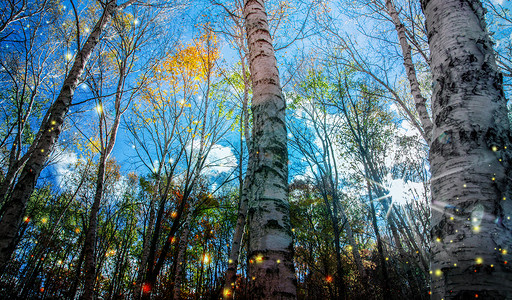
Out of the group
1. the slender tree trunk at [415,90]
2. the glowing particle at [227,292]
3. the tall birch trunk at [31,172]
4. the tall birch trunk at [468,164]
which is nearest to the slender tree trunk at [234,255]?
the glowing particle at [227,292]

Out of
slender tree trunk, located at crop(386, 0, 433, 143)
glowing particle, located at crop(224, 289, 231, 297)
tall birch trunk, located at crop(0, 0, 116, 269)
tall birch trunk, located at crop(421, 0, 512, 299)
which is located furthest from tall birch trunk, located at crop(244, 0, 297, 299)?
slender tree trunk, located at crop(386, 0, 433, 143)

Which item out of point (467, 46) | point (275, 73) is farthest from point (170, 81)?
point (467, 46)

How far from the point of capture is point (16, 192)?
2498mm

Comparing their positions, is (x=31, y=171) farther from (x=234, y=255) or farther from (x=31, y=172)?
(x=234, y=255)

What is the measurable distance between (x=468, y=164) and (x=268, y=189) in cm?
120

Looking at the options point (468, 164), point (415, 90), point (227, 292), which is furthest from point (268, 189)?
point (415, 90)

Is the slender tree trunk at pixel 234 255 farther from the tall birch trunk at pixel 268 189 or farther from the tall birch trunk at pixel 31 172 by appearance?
the tall birch trunk at pixel 31 172

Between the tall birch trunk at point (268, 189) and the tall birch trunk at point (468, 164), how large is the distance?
808mm

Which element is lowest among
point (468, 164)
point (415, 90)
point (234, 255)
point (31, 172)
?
point (234, 255)

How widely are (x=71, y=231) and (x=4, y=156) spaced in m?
7.78

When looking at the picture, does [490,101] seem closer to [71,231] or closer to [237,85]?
[237,85]

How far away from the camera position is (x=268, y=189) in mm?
1647

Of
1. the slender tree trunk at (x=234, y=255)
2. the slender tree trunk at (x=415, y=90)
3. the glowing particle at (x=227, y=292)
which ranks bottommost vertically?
the glowing particle at (x=227, y=292)

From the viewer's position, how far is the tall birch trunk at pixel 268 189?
4.37 ft
